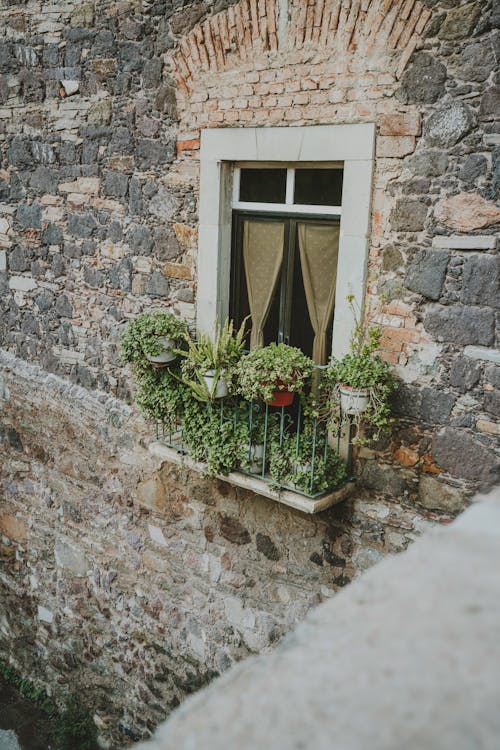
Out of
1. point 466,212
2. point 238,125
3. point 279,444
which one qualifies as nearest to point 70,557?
point 279,444

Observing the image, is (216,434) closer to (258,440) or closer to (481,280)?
(258,440)

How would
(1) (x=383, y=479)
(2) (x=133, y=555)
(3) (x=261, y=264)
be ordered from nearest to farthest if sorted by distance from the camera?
(1) (x=383, y=479) < (3) (x=261, y=264) < (2) (x=133, y=555)

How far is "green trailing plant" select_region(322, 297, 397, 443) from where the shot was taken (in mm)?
4254

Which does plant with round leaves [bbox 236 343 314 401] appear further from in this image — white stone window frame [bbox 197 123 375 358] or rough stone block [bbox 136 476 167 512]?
rough stone block [bbox 136 476 167 512]

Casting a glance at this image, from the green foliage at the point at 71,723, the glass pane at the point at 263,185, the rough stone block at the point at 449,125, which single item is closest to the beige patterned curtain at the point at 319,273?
the glass pane at the point at 263,185

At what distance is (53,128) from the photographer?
616 centimetres

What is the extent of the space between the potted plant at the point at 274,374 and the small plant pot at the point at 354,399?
0.33 meters

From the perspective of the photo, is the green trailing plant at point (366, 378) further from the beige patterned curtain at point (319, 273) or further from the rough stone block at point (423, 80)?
the rough stone block at point (423, 80)

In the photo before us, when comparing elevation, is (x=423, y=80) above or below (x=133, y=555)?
above

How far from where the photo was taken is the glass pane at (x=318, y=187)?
15.4 ft

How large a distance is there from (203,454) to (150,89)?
9.21 feet

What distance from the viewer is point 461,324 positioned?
4.17 meters

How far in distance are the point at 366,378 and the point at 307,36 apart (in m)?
2.20

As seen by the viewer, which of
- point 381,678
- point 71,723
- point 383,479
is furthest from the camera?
point 71,723
